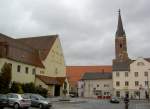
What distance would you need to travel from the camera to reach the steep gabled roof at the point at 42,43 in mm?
62247

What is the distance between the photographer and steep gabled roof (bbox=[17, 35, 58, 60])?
62.2 meters

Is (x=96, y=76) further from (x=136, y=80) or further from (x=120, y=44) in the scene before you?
(x=120, y=44)

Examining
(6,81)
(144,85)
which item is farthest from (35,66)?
Answer: (144,85)

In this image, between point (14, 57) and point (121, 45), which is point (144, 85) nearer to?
point (121, 45)

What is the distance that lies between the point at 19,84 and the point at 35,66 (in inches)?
321

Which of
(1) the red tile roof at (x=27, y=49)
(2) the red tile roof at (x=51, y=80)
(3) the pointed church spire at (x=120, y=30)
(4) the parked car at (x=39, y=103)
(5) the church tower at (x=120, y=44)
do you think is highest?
(3) the pointed church spire at (x=120, y=30)

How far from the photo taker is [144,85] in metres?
83.4

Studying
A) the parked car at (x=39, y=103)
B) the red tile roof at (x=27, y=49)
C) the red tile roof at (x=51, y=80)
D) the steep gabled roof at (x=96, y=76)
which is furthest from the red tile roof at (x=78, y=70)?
the parked car at (x=39, y=103)

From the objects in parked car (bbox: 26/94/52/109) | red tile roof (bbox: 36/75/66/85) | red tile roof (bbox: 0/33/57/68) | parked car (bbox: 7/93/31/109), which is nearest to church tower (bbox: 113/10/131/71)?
red tile roof (bbox: 0/33/57/68)

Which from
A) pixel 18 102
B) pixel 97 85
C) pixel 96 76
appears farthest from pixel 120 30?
pixel 18 102

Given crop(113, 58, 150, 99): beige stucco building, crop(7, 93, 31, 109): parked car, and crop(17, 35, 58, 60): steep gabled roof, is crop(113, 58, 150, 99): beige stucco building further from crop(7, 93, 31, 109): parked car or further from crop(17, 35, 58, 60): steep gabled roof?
crop(7, 93, 31, 109): parked car

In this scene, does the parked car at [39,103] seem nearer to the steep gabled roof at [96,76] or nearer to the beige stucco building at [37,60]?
the beige stucco building at [37,60]

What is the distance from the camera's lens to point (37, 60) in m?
59.5

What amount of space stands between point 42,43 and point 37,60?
667cm
